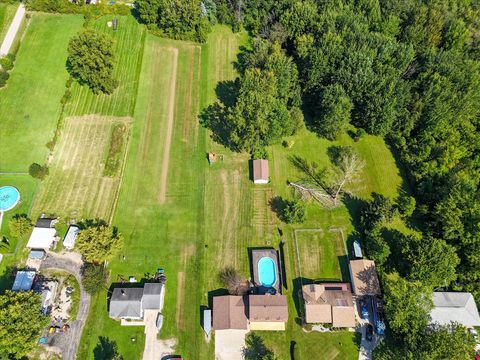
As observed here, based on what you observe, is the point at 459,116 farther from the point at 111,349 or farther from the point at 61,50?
the point at 61,50

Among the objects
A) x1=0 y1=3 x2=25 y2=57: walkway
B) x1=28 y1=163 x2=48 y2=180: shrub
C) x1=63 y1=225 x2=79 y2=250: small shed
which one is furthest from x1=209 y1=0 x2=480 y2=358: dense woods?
x1=0 y1=3 x2=25 y2=57: walkway

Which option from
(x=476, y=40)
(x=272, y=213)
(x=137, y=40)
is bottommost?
(x=272, y=213)

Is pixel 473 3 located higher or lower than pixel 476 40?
higher

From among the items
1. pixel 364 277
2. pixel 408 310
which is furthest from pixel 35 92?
pixel 408 310

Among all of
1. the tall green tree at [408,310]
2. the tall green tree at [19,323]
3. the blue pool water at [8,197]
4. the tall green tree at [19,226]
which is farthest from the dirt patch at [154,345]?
the blue pool water at [8,197]

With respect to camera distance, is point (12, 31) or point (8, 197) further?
point (12, 31)

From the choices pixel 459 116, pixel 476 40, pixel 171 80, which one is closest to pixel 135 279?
pixel 171 80

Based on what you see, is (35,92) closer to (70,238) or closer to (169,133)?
(169,133)
